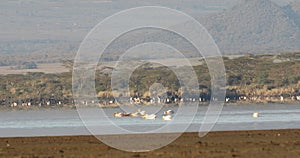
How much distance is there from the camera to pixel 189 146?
114 feet

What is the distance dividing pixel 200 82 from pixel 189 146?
286ft

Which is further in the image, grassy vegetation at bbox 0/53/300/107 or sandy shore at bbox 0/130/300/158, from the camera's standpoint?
grassy vegetation at bbox 0/53/300/107

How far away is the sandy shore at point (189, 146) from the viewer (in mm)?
31203

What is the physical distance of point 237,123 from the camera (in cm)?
5100

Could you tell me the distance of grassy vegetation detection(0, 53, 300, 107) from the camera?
112m

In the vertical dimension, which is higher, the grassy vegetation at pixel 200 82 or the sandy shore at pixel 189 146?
the grassy vegetation at pixel 200 82

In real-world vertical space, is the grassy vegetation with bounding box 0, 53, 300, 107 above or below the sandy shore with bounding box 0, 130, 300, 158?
above

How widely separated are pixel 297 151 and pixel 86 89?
3583 inches

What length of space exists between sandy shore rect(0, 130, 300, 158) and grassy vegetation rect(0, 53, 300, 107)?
64.0 meters

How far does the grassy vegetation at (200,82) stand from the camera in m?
112

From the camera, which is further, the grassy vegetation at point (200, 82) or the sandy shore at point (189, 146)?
the grassy vegetation at point (200, 82)

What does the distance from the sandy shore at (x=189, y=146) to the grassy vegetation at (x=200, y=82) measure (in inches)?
2518

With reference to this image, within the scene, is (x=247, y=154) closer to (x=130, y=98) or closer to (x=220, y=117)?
(x=220, y=117)

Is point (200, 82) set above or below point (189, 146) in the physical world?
above
